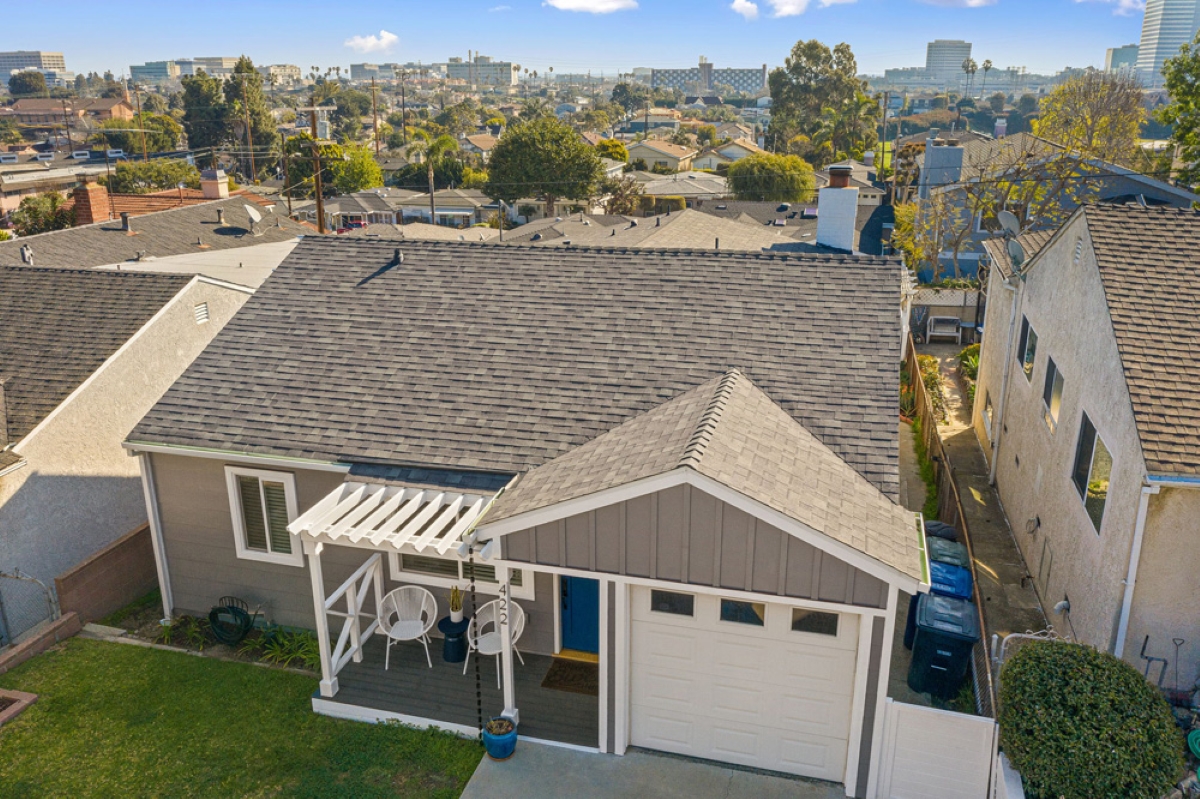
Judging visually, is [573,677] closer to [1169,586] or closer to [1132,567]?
[1132,567]

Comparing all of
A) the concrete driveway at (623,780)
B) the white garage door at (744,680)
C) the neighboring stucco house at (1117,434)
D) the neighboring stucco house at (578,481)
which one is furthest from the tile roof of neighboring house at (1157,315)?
the concrete driveway at (623,780)

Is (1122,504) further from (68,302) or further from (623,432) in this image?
(68,302)

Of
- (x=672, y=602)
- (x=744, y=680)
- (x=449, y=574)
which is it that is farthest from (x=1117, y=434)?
(x=449, y=574)

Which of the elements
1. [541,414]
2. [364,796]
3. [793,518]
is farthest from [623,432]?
[364,796]

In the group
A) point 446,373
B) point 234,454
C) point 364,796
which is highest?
point 446,373

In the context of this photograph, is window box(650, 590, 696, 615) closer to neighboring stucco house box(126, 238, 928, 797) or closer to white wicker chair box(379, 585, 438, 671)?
neighboring stucco house box(126, 238, 928, 797)

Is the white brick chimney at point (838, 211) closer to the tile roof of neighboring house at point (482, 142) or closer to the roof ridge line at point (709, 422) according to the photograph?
the roof ridge line at point (709, 422)

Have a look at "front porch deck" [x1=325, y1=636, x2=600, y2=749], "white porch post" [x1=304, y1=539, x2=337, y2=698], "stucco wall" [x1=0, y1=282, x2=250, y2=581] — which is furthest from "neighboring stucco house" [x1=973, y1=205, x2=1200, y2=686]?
"stucco wall" [x1=0, y1=282, x2=250, y2=581]
